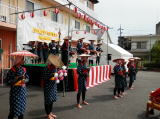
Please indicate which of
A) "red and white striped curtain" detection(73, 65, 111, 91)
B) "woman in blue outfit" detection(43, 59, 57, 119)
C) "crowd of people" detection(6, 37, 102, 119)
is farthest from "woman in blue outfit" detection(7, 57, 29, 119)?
"red and white striped curtain" detection(73, 65, 111, 91)

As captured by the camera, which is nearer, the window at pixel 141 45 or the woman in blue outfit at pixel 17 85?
the woman in blue outfit at pixel 17 85

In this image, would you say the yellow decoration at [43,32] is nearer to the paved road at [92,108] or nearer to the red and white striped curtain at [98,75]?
the red and white striped curtain at [98,75]

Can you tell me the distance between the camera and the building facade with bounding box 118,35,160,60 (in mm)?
42375

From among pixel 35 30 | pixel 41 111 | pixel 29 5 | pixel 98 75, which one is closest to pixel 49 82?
pixel 41 111

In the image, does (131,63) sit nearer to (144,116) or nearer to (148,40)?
(144,116)

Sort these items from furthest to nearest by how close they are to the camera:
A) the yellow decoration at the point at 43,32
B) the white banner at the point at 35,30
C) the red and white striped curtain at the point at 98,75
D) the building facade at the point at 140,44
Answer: the building facade at the point at 140,44 < the yellow decoration at the point at 43,32 < the white banner at the point at 35,30 < the red and white striped curtain at the point at 98,75

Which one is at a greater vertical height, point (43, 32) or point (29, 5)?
point (29, 5)

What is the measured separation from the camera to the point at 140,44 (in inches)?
1718

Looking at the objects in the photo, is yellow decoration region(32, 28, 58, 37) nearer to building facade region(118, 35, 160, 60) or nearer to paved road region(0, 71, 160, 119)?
paved road region(0, 71, 160, 119)

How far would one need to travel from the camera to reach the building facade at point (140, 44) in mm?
42375

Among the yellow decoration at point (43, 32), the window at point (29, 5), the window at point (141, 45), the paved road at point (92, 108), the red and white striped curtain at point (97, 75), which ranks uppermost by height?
the window at point (29, 5)

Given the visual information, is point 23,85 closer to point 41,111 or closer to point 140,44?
point 41,111

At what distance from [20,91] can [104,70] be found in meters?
9.45

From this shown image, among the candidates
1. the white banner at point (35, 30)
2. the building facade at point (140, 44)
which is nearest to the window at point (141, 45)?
the building facade at point (140, 44)
